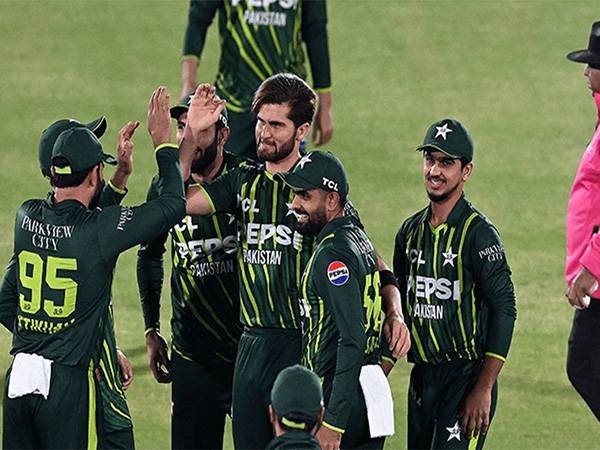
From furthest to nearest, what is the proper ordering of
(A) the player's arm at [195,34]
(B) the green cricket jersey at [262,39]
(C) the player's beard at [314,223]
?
1. (A) the player's arm at [195,34]
2. (B) the green cricket jersey at [262,39]
3. (C) the player's beard at [314,223]

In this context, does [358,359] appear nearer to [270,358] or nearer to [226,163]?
[270,358]

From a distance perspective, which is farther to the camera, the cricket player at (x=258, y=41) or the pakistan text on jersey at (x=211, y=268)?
the cricket player at (x=258, y=41)

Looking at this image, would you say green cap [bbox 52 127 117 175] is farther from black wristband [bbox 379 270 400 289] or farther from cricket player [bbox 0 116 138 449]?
black wristband [bbox 379 270 400 289]

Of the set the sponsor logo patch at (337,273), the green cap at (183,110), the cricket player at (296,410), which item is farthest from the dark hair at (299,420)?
the green cap at (183,110)

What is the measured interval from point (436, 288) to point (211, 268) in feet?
3.56

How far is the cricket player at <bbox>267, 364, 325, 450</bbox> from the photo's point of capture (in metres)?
4.71

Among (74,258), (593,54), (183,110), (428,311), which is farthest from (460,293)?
(74,258)

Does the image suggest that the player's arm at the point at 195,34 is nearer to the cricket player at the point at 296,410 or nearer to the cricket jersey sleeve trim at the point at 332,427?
the cricket jersey sleeve trim at the point at 332,427

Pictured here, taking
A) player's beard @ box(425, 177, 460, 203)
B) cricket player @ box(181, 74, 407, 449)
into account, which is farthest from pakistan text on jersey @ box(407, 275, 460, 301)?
player's beard @ box(425, 177, 460, 203)

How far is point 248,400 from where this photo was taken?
659cm

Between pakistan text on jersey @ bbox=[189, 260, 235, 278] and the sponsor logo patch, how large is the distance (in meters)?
1.08

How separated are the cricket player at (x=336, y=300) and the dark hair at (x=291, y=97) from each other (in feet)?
1.32

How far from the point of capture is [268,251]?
257 inches

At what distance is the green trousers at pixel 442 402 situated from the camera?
661 cm
